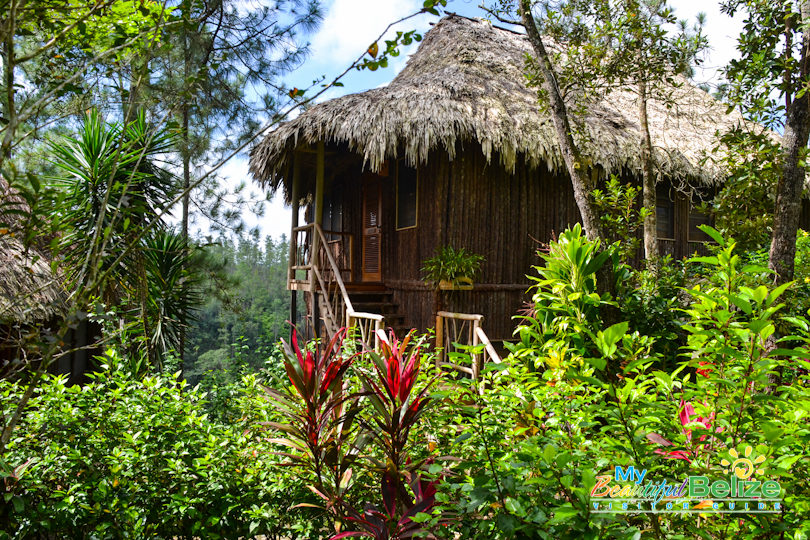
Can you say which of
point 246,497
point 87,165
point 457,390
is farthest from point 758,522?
point 87,165

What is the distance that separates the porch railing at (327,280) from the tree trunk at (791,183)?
11.1 feet

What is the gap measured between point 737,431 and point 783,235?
9.46ft

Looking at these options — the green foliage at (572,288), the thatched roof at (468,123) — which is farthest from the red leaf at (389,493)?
the thatched roof at (468,123)

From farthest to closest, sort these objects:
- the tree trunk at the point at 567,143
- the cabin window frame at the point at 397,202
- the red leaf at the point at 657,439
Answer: the cabin window frame at the point at 397,202 < the tree trunk at the point at 567,143 < the red leaf at the point at 657,439

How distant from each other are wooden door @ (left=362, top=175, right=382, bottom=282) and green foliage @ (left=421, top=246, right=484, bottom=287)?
1.87 meters

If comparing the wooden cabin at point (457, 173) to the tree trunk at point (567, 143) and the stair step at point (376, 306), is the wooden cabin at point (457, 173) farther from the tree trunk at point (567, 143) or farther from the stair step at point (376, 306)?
the tree trunk at point (567, 143)

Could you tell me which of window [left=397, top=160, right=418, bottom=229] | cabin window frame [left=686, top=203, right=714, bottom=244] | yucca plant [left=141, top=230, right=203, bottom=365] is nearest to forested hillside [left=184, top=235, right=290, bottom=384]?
yucca plant [left=141, top=230, right=203, bottom=365]

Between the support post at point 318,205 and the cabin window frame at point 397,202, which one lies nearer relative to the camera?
the support post at point 318,205

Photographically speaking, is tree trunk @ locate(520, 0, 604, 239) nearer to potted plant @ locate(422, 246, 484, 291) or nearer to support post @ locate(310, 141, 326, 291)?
potted plant @ locate(422, 246, 484, 291)

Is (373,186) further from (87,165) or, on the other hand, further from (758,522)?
(758,522)

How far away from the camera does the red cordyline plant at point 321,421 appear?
6.89 feet

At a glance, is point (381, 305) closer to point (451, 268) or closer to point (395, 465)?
point (451, 268)

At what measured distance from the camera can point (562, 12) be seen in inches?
227

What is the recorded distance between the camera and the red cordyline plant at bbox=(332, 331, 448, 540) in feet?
6.07
